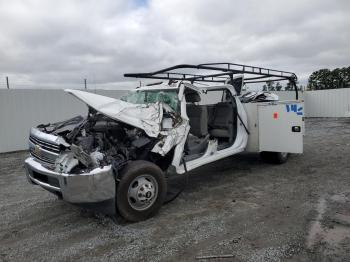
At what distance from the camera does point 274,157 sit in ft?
Result: 25.3

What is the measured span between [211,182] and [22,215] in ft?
11.1

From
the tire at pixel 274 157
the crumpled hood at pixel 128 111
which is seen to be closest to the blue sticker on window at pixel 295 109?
the tire at pixel 274 157

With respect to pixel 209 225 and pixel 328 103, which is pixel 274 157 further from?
pixel 328 103

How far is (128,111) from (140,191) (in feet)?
3.75

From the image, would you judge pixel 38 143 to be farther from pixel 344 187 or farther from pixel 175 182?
pixel 344 187

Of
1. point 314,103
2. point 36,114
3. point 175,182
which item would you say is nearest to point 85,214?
point 175,182

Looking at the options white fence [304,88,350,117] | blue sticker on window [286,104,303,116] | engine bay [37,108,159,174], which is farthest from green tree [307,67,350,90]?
engine bay [37,108,159,174]

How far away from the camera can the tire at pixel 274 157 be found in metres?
7.69

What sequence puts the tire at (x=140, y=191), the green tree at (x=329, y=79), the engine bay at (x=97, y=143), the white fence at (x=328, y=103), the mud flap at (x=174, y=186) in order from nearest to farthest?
the engine bay at (x=97, y=143) < the tire at (x=140, y=191) < the mud flap at (x=174, y=186) < the white fence at (x=328, y=103) < the green tree at (x=329, y=79)

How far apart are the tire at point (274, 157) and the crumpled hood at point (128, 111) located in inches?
143

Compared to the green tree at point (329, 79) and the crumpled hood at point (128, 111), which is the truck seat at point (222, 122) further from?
the green tree at point (329, 79)

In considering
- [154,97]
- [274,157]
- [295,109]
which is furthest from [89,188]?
[274,157]

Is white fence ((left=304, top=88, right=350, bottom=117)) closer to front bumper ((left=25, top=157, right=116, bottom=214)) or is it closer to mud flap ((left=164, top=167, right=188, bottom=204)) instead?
mud flap ((left=164, top=167, right=188, bottom=204))

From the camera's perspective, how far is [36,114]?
40.4ft
